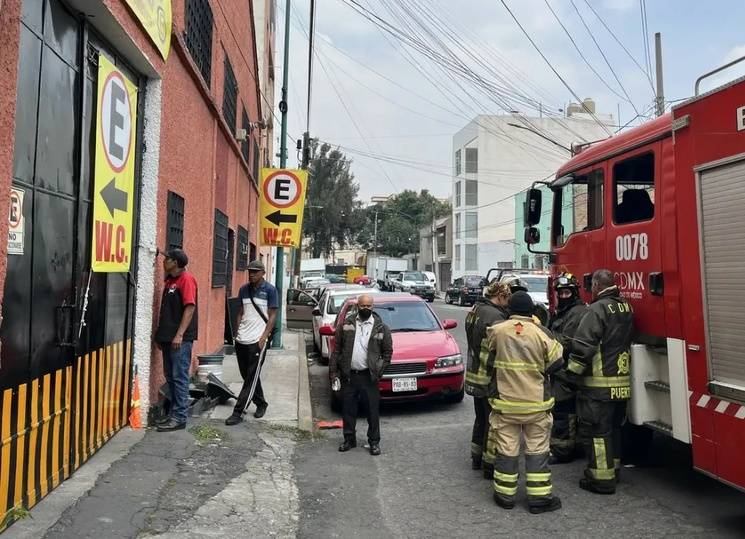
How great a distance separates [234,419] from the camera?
6609 mm

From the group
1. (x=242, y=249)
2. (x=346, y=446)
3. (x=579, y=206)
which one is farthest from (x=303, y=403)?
(x=242, y=249)

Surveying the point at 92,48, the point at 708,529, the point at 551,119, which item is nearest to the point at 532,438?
the point at 708,529

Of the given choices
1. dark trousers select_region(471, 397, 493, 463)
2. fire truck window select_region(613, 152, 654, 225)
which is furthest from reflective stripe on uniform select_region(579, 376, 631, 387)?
fire truck window select_region(613, 152, 654, 225)

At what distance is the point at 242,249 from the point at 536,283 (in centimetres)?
997

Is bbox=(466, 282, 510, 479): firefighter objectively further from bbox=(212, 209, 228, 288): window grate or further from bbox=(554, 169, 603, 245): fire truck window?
bbox=(212, 209, 228, 288): window grate

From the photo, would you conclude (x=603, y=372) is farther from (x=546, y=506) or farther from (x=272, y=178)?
(x=272, y=178)

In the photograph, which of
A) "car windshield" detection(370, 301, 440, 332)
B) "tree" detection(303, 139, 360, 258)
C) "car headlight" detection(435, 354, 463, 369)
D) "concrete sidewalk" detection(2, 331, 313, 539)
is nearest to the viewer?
"concrete sidewalk" detection(2, 331, 313, 539)

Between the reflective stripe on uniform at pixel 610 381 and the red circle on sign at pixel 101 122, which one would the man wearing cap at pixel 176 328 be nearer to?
the red circle on sign at pixel 101 122

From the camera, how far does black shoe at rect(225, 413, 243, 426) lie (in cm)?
654

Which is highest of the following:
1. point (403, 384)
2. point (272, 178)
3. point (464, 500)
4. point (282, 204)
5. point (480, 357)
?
point (272, 178)

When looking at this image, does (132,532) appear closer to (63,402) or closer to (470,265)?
(63,402)

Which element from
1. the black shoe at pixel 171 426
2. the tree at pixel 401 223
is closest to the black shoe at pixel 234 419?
the black shoe at pixel 171 426

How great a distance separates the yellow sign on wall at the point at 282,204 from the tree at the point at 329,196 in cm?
5203

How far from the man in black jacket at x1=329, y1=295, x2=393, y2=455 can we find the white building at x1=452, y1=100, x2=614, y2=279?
4429 centimetres
